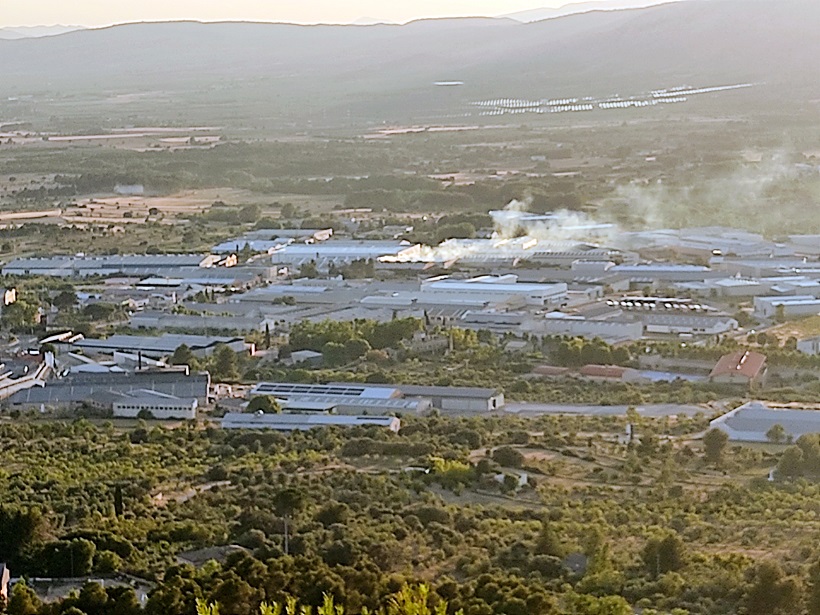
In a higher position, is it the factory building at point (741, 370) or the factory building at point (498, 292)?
the factory building at point (741, 370)

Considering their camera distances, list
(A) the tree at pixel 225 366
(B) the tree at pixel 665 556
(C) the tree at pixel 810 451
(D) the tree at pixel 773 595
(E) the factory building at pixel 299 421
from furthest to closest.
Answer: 1. (A) the tree at pixel 225 366
2. (E) the factory building at pixel 299 421
3. (C) the tree at pixel 810 451
4. (B) the tree at pixel 665 556
5. (D) the tree at pixel 773 595

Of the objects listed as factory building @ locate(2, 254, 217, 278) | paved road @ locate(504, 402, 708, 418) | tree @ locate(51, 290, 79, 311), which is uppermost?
tree @ locate(51, 290, 79, 311)

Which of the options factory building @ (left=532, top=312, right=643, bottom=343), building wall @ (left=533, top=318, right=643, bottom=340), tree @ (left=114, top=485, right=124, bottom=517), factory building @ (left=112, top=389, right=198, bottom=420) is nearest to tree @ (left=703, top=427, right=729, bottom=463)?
tree @ (left=114, top=485, right=124, bottom=517)

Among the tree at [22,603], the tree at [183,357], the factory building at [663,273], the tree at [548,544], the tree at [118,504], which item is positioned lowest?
the factory building at [663,273]

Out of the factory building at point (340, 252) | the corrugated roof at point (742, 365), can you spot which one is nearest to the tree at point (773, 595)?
the corrugated roof at point (742, 365)

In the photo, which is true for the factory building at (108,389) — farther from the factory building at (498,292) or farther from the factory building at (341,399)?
the factory building at (498,292)

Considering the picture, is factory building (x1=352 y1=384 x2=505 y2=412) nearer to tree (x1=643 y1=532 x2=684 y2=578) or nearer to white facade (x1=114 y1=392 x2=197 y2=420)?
white facade (x1=114 y1=392 x2=197 y2=420)

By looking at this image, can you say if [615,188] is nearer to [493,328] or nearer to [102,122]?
[493,328]
